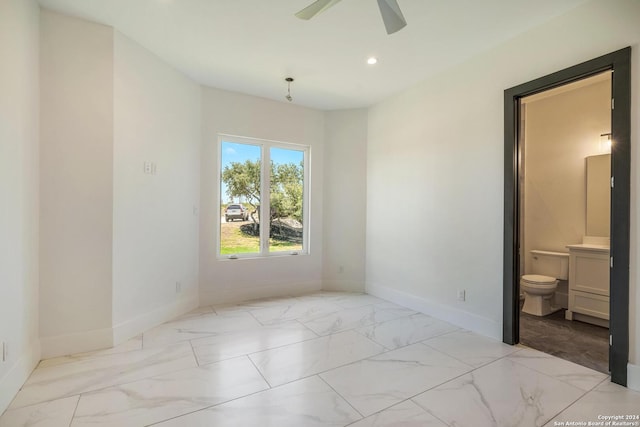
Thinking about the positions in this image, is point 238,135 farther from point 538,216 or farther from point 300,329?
point 538,216

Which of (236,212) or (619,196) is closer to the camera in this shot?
(619,196)

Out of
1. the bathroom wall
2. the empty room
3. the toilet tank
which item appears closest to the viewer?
the empty room

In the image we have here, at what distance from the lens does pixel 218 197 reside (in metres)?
4.02

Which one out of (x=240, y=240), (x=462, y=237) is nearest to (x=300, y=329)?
(x=240, y=240)

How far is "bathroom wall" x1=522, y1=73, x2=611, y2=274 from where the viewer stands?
3654 mm

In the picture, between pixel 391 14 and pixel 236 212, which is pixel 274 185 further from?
pixel 391 14

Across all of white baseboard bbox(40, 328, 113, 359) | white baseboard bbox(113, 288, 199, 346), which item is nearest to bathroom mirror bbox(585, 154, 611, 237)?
white baseboard bbox(113, 288, 199, 346)

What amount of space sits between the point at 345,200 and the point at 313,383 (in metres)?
2.89

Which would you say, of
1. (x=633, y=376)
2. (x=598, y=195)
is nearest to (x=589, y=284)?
(x=598, y=195)

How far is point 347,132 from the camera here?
4.61m

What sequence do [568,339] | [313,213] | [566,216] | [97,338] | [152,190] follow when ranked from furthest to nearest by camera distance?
[313,213], [566,216], [152,190], [568,339], [97,338]

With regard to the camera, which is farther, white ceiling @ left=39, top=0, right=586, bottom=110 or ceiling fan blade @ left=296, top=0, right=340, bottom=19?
white ceiling @ left=39, top=0, right=586, bottom=110

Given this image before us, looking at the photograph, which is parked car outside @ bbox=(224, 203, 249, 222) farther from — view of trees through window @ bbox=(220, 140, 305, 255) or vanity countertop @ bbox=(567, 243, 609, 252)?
vanity countertop @ bbox=(567, 243, 609, 252)

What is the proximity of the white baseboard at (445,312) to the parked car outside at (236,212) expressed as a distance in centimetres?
213
